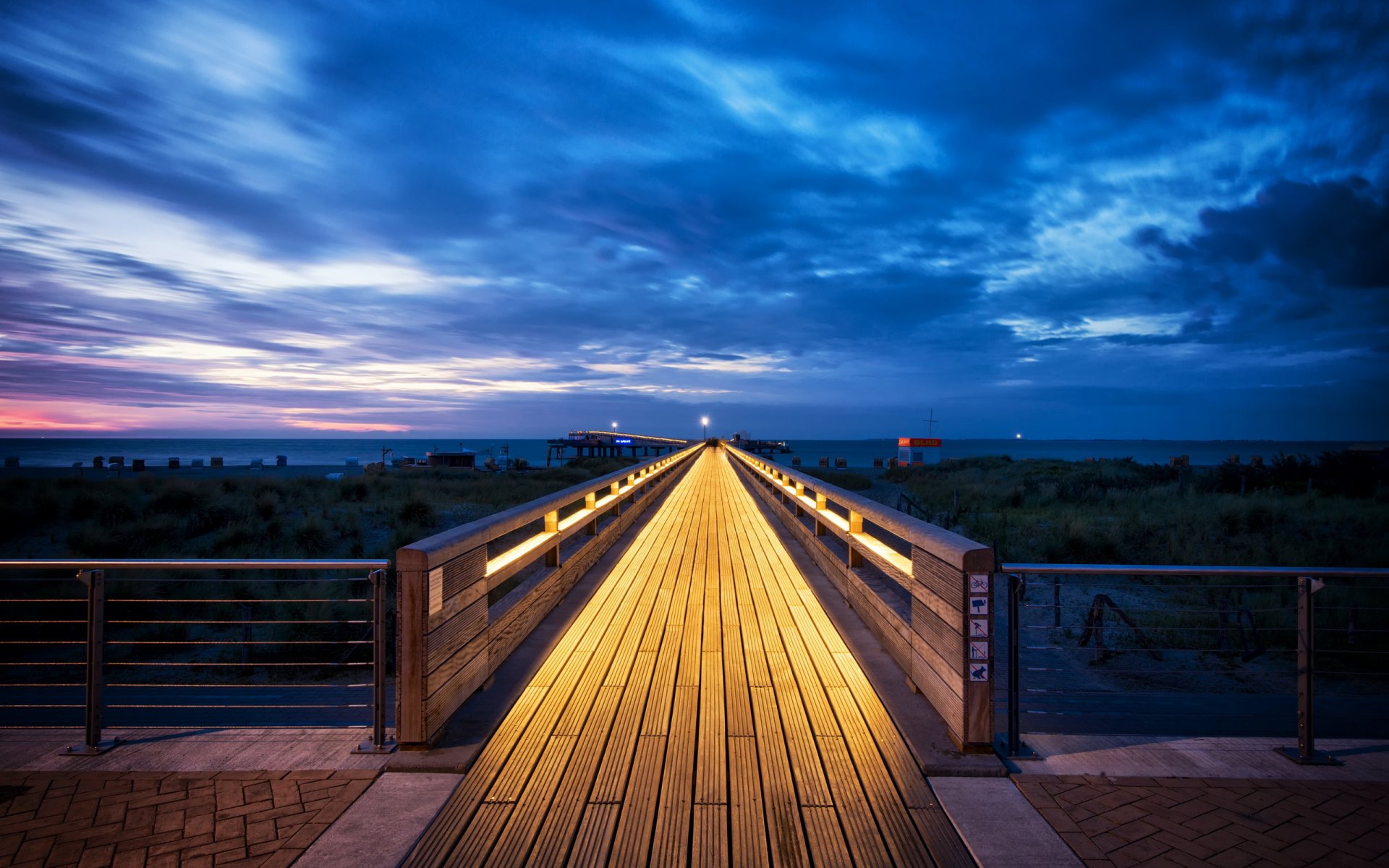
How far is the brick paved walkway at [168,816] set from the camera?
9.26 feet

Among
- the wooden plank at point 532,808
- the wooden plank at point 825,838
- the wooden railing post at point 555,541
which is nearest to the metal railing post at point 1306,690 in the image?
the wooden plank at point 825,838

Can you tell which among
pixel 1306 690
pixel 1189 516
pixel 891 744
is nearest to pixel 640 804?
pixel 891 744

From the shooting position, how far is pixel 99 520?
16.8 meters

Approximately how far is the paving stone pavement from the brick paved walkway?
348cm

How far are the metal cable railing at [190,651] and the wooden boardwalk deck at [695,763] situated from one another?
3.16ft

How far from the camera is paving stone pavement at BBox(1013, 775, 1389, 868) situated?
2793 millimetres

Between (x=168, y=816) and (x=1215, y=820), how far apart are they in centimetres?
489

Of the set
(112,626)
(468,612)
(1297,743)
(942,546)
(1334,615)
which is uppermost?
(942,546)

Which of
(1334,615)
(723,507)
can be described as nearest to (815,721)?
(1334,615)

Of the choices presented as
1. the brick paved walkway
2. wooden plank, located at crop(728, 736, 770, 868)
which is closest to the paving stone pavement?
wooden plank, located at crop(728, 736, 770, 868)

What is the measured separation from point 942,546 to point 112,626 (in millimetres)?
12784

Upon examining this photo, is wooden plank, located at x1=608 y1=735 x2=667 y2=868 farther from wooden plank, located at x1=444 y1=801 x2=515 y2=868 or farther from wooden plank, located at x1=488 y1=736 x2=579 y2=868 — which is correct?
wooden plank, located at x1=444 y1=801 x2=515 y2=868

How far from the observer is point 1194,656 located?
8.10 m

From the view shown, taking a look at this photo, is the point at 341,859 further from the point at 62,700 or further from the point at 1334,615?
the point at 1334,615
